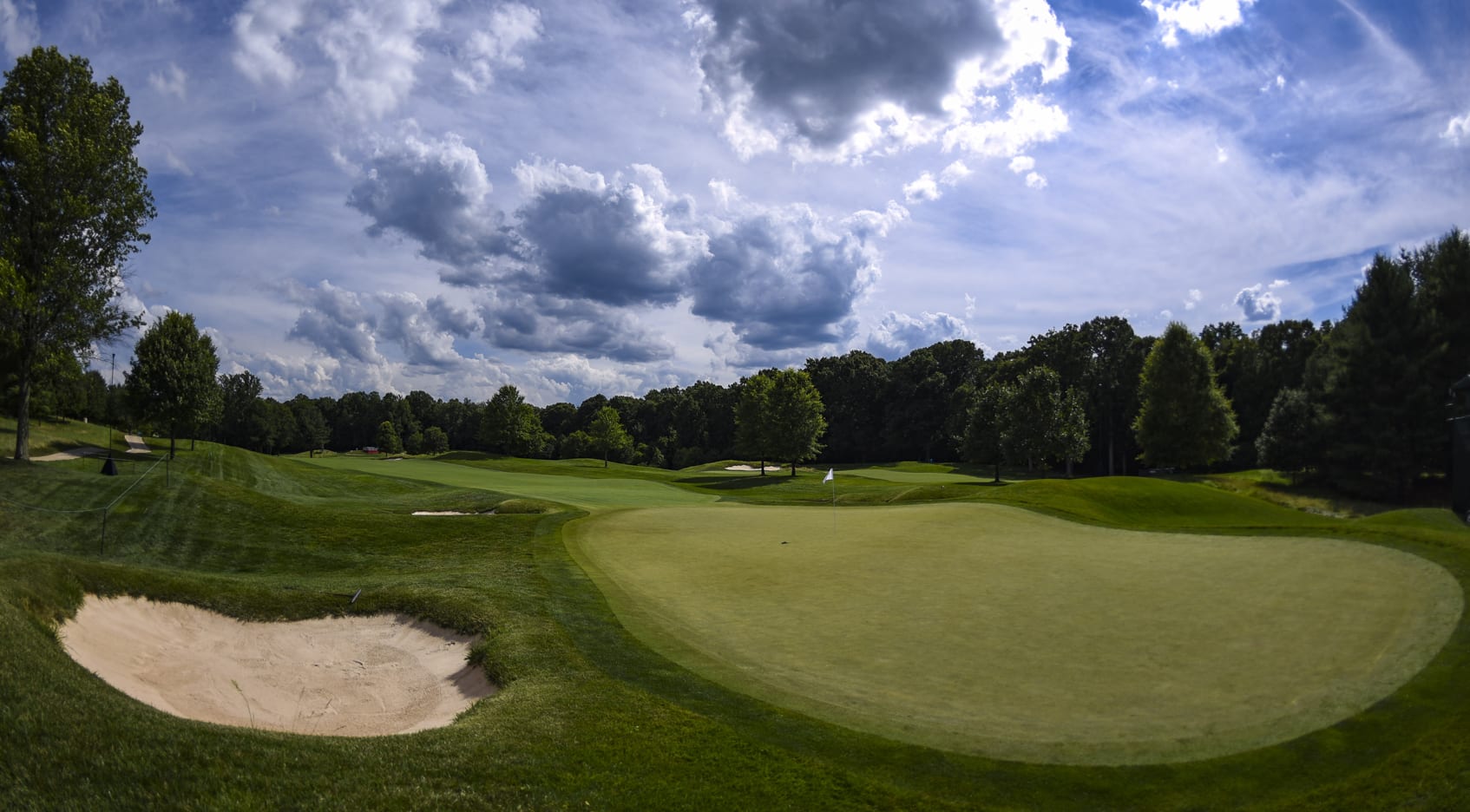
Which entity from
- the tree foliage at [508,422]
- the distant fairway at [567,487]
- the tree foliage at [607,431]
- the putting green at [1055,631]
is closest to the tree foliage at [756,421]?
the distant fairway at [567,487]

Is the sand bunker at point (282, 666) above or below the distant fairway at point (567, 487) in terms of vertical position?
below

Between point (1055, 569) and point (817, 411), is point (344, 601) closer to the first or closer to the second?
point (1055, 569)

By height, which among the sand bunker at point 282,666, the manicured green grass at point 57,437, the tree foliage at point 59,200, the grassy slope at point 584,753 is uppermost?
the tree foliage at point 59,200

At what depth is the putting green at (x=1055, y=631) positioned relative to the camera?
770 centimetres

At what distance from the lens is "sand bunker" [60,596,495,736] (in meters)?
9.11

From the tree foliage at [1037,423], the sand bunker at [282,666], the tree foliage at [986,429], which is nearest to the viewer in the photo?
the sand bunker at [282,666]

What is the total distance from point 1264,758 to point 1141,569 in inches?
335

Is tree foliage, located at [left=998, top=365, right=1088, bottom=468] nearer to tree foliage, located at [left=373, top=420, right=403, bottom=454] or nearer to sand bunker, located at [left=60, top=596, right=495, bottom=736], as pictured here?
sand bunker, located at [left=60, top=596, right=495, bottom=736]

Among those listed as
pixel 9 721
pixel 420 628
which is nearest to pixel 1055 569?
pixel 420 628

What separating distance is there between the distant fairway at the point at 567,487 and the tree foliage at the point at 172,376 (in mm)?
10541

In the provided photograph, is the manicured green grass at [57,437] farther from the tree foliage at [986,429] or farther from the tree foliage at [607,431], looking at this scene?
the tree foliage at [986,429]

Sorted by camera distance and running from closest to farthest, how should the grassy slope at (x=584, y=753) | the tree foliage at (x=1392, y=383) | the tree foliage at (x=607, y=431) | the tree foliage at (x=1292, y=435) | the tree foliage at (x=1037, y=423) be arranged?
the grassy slope at (x=584, y=753)
the tree foliage at (x=1392, y=383)
the tree foliage at (x=1292, y=435)
the tree foliage at (x=1037, y=423)
the tree foliage at (x=607, y=431)

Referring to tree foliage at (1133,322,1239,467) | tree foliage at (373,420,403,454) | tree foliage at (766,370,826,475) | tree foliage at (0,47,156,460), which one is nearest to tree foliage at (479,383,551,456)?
tree foliage at (373,420,403,454)

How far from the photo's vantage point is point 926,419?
306 feet
